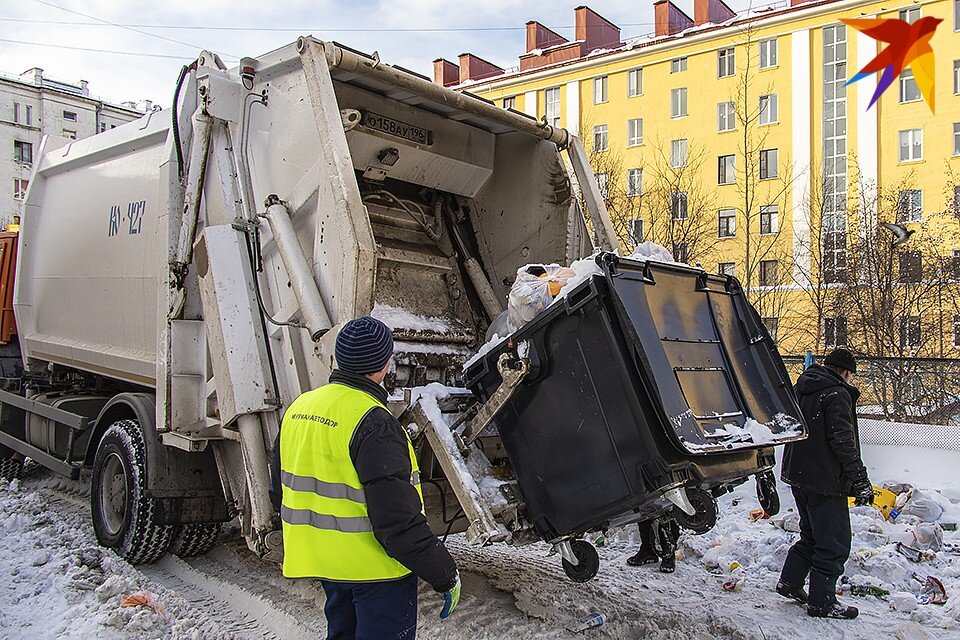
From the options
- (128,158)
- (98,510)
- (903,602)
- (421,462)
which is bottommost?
(903,602)

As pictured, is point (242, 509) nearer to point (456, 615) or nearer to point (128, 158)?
point (456, 615)

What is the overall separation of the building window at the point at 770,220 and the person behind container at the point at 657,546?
2009 cm

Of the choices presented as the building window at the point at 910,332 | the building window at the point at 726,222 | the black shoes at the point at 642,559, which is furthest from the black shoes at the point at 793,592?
the building window at the point at 726,222

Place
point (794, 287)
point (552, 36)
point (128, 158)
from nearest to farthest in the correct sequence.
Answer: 1. point (128, 158)
2. point (794, 287)
3. point (552, 36)

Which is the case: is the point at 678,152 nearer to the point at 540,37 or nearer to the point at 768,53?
the point at 768,53

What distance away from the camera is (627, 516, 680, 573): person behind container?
4.20 meters

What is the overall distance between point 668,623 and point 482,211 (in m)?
2.49

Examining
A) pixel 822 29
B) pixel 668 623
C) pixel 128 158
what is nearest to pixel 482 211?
pixel 128 158

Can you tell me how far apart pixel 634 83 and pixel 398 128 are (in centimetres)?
2631

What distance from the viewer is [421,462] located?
3.32 meters

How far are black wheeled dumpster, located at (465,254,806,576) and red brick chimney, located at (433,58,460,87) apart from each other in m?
30.1

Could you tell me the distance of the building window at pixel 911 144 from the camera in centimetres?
2345

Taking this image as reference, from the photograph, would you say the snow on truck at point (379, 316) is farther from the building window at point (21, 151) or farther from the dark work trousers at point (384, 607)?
the building window at point (21, 151)

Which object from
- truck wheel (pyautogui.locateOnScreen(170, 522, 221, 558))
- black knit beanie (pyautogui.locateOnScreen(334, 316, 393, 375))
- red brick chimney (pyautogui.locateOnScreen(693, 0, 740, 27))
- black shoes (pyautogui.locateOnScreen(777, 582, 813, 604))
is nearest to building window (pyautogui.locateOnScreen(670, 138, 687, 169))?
red brick chimney (pyautogui.locateOnScreen(693, 0, 740, 27))
